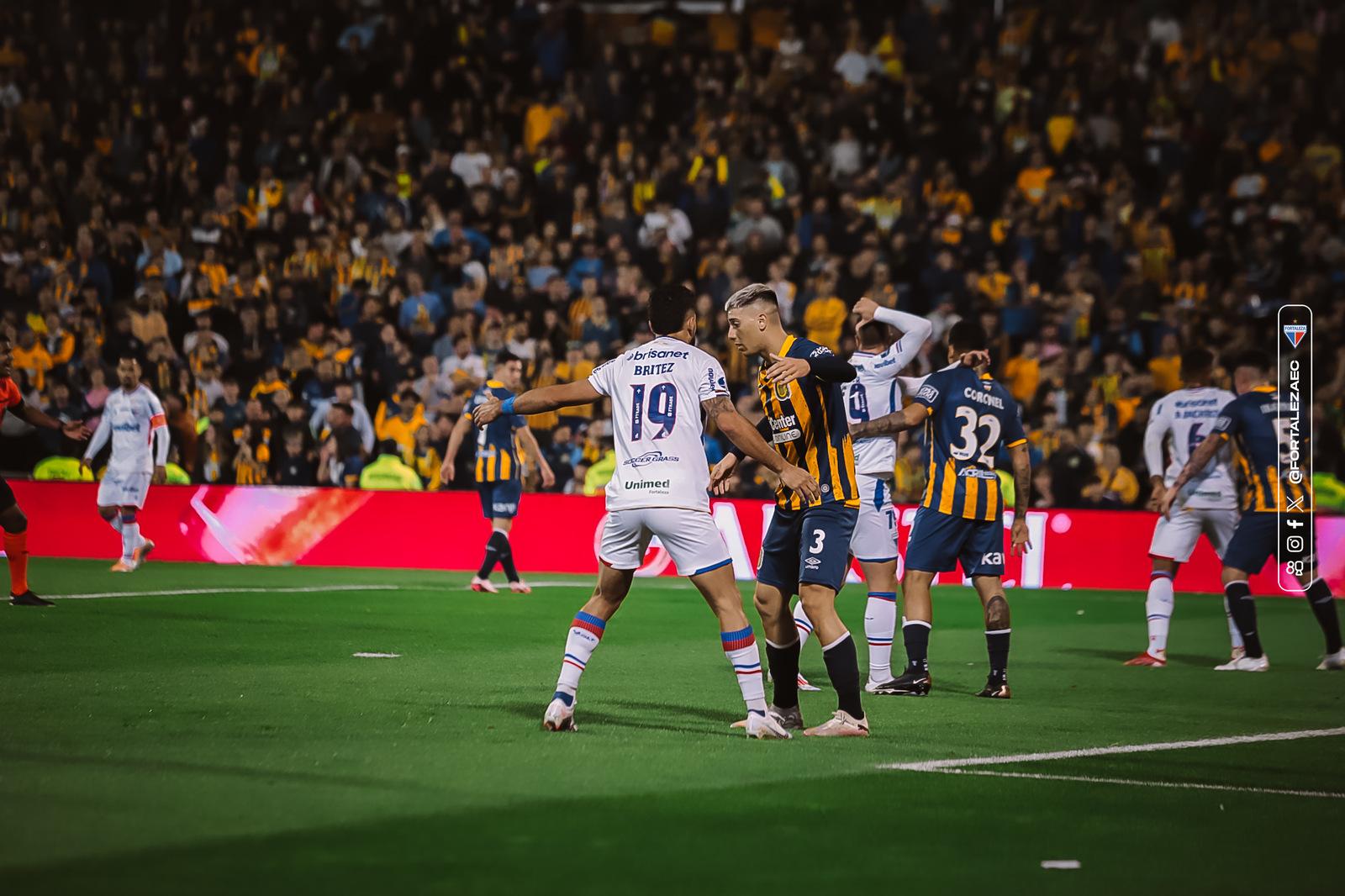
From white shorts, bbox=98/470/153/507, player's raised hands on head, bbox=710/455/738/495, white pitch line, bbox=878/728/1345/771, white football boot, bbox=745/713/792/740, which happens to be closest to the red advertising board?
white shorts, bbox=98/470/153/507

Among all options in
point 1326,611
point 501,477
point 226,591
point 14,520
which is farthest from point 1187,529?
point 14,520

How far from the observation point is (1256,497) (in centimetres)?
1358

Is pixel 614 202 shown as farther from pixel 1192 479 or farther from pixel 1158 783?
pixel 1158 783

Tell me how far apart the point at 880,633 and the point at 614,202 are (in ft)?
51.7

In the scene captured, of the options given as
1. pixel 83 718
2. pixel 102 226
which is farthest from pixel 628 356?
pixel 102 226

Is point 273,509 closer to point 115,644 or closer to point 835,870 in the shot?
point 115,644

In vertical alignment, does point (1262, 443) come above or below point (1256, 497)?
above

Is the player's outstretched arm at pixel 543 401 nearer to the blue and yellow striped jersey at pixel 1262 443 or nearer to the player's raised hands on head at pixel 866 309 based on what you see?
the player's raised hands on head at pixel 866 309

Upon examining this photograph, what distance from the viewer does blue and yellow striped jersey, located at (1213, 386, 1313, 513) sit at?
13.4 metres

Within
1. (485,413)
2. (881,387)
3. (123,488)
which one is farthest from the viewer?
(123,488)

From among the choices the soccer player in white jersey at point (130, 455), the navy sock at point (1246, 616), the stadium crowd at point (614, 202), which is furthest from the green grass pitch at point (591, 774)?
the stadium crowd at point (614, 202)

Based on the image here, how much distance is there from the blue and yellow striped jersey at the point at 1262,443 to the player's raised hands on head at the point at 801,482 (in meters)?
5.64

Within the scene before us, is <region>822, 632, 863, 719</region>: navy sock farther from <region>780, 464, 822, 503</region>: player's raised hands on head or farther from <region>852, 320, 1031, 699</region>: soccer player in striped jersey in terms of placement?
<region>852, 320, 1031, 699</region>: soccer player in striped jersey

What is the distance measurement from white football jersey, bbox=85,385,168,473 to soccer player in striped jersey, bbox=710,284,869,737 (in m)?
11.7
